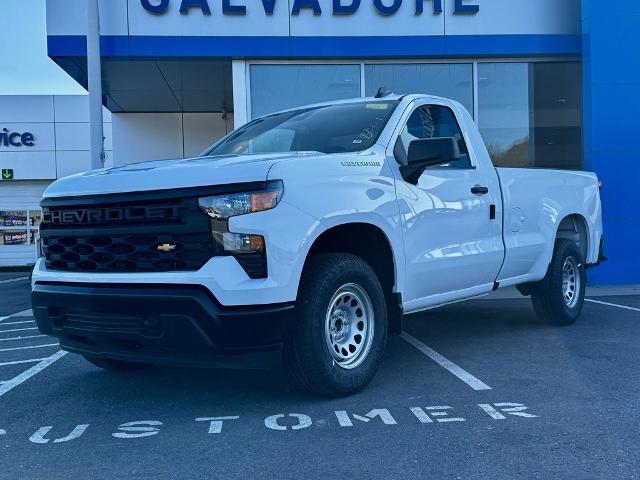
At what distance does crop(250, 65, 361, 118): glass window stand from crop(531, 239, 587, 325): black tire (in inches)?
215

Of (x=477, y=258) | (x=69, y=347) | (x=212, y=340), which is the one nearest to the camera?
(x=212, y=340)

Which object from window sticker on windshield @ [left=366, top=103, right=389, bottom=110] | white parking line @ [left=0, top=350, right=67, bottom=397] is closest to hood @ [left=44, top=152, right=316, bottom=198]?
window sticker on windshield @ [left=366, top=103, right=389, bottom=110]

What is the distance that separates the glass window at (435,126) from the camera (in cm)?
553

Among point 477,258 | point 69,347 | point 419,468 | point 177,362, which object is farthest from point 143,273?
point 477,258

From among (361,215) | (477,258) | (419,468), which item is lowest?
(419,468)

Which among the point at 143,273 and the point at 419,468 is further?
the point at 143,273

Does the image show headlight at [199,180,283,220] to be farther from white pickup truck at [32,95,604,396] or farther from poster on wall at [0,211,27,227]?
poster on wall at [0,211,27,227]

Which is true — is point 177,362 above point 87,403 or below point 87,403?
above

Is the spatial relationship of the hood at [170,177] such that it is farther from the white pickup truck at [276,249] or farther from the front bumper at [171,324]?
the front bumper at [171,324]

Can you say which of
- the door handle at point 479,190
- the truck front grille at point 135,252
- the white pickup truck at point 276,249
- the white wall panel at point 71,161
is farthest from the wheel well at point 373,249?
the white wall panel at point 71,161

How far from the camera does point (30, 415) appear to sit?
4.49 meters

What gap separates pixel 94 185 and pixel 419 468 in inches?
102

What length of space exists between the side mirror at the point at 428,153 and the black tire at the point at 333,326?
86 cm

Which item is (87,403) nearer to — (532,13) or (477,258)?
(477,258)
